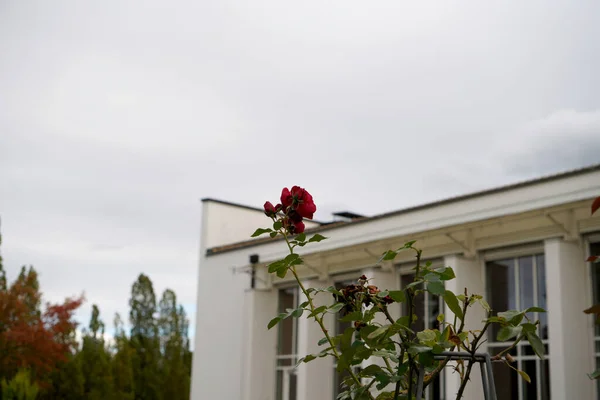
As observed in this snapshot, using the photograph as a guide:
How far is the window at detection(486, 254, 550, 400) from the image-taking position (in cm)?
1388

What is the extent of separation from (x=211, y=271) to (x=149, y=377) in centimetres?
1561

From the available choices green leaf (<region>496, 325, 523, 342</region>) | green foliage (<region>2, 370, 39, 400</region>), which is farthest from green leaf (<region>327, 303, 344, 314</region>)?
green foliage (<region>2, 370, 39, 400</region>)

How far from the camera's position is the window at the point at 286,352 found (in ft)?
64.5

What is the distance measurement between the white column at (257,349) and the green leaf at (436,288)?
57.6 feet

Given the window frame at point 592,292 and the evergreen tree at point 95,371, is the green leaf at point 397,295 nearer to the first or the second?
the window frame at point 592,292

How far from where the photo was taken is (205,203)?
22.8 metres

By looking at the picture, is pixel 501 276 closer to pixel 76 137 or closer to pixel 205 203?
pixel 205 203

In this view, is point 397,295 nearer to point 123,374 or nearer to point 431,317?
point 431,317

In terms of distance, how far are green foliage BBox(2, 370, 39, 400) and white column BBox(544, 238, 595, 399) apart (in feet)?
62.7

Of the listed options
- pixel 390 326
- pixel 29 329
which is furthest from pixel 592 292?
pixel 29 329

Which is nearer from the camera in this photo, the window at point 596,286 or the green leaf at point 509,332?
the green leaf at point 509,332

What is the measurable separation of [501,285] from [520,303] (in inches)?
23.7

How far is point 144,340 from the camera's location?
3941cm

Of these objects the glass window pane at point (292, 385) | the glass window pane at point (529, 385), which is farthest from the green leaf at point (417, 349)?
the glass window pane at point (292, 385)
